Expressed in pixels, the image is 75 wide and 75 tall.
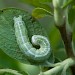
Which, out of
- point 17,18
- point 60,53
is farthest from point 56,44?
point 17,18

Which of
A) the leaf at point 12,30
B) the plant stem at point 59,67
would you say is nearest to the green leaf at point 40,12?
the leaf at point 12,30

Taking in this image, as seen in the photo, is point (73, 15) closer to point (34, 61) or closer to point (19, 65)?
point (34, 61)

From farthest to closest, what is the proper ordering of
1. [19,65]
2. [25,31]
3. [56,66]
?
[19,65]
[25,31]
[56,66]

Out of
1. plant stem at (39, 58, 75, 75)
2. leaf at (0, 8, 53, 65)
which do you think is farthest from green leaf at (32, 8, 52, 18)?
plant stem at (39, 58, 75, 75)

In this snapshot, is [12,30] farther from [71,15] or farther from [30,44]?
[71,15]

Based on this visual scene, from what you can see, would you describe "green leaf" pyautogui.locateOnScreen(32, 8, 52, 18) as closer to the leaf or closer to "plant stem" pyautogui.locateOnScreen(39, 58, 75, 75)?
the leaf

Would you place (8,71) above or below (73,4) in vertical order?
below

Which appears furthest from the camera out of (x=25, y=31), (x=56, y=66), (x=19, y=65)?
(x=19, y=65)

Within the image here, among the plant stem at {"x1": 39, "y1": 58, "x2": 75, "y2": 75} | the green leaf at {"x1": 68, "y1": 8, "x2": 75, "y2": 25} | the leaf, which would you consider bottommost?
the plant stem at {"x1": 39, "y1": 58, "x2": 75, "y2": 75}
